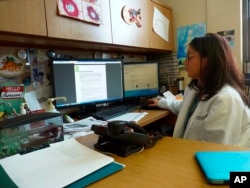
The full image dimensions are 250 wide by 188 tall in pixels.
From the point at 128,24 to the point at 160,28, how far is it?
1.60 feet

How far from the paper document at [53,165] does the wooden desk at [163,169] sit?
2.5 inches

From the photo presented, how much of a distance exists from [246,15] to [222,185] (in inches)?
73.3

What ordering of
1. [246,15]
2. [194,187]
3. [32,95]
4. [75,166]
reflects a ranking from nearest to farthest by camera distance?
1. [194,187]
2. [75,166]
3. [32,95]
4. [246,15]

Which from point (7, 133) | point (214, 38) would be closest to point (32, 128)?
point (7, 133)

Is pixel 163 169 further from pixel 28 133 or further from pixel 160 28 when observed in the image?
pixel 160 28

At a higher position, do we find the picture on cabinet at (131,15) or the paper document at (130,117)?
the picture on cabinet at (131,15)

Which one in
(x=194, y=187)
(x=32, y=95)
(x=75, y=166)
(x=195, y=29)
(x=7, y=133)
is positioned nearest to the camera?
(x=194, y=187)

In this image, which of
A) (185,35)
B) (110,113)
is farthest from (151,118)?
(185,35)

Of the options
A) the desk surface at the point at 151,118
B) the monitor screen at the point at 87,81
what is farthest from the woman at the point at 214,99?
the monitor screen at the point at 87,81

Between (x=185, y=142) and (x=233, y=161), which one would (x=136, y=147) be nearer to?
(x=185, y=142)

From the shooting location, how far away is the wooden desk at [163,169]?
0.52 meters

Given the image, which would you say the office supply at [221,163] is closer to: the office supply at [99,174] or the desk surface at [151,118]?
the office supply at [99,174]

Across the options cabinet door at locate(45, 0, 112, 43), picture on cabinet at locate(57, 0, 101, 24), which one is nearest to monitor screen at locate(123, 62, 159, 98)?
→ cabinet door at locate(45, 0, 112, 43)

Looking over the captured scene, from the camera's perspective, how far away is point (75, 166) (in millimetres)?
596
